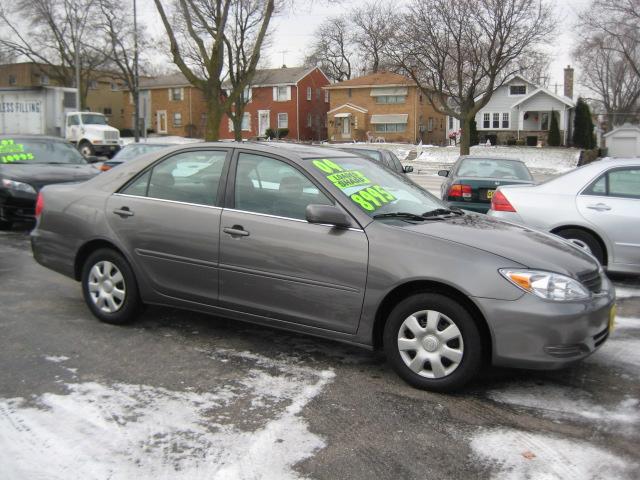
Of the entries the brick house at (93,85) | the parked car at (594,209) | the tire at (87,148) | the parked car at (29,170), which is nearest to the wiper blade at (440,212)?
the parked car at (594,209)

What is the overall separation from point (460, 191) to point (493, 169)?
159cm

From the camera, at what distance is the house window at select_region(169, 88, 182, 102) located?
6032 cm

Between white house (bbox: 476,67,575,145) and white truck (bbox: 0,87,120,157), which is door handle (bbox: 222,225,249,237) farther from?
white house (bbox: 476,67,575,145)

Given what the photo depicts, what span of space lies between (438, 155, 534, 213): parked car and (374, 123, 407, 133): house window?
42956 millimetres

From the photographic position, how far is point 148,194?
16.8 ft

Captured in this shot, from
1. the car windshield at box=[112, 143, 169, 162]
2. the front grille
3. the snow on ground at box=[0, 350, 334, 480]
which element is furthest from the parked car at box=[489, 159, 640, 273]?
the car windshield at box=[112, 143, 169, 162]

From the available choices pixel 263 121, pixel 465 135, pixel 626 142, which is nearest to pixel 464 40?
pixel 465 135

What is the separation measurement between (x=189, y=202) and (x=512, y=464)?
296 cm

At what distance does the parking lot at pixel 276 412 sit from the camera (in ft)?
10.1

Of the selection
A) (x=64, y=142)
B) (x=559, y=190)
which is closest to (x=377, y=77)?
(x=64, y=142)

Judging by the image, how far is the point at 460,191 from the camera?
10.1 metres

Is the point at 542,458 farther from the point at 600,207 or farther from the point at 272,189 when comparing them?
the point at 600,207

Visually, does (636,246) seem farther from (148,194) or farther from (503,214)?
(148,194)

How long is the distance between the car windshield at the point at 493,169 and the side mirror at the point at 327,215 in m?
7.12
